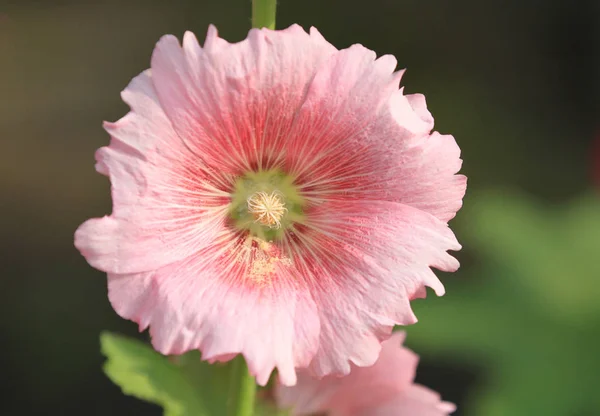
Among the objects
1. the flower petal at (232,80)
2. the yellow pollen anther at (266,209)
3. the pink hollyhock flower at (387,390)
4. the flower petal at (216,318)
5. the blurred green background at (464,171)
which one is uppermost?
the blurred green background at (464,171)

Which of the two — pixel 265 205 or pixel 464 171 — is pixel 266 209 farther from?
pixel 464 171

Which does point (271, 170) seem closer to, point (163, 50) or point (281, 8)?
point (163, 50)

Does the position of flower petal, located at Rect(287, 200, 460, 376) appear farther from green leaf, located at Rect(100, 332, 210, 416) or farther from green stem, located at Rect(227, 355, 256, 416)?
green leaf, located at Rect(100, 332, 210, 416)

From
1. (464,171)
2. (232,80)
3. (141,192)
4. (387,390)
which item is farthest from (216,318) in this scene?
(464,171)

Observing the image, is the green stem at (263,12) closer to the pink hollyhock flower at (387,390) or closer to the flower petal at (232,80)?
the flower petal at (232,80)

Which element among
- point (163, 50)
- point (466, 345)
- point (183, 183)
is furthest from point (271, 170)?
point (466, 345)

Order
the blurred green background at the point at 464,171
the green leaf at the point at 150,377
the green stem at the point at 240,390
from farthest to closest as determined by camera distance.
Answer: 1. the blurred green background at the point at 464,171
2. the green leaf at the point at 150,377
3. the green stem at the point at 240,390

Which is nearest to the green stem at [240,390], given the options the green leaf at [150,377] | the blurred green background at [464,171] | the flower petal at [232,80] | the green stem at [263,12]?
the green leaf at [150,377]
